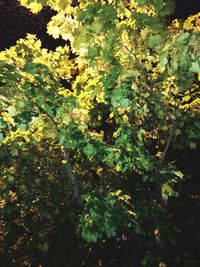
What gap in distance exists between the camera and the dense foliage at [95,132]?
117 inches

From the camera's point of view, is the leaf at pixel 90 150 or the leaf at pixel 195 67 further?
the leaf at pixel 90 150

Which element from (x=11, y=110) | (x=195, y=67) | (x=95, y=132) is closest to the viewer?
(x=195, y=67)

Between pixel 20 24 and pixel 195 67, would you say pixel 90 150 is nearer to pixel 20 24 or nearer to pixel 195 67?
pixel 195 67

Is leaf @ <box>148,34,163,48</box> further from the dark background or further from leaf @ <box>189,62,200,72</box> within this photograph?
the dark background

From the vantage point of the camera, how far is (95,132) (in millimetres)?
5324

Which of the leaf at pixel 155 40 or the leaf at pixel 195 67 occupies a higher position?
the leaf at pixel 155 40

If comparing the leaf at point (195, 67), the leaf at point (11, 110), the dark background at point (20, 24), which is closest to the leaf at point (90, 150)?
the leaf at point (11, 110)

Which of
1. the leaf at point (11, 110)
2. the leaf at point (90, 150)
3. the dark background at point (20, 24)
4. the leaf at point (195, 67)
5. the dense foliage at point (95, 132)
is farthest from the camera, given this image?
the dark background at point (20, 24)

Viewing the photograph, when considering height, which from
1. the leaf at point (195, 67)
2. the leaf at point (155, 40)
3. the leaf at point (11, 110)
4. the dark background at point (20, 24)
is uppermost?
the dark background at point (20, 24)

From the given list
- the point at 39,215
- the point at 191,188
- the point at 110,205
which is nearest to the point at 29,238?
the point at 39,215

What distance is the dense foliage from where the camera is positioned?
9.72 feet

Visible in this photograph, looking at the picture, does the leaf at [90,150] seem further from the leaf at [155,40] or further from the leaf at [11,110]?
the leaf at [155,40]

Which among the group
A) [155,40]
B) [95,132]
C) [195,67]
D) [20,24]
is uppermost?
[20,24]

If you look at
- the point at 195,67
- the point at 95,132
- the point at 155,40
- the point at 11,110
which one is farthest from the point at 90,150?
the point at 95,132
